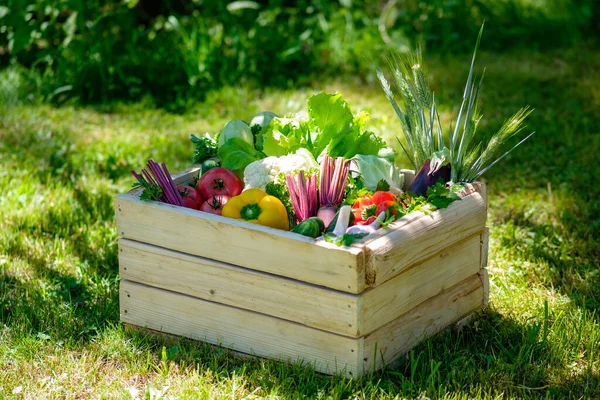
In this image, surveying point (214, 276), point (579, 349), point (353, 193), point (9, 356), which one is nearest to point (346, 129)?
point (353, 193)

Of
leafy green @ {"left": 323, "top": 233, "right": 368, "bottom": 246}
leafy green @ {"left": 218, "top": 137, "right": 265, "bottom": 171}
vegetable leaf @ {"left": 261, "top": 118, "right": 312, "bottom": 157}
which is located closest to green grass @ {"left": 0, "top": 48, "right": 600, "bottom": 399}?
leafy green @ {"left": 323, "top": 233, "right": 368, "bottom": 246}

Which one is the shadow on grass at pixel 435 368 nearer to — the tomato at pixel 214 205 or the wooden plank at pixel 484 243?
the wooden plank at pixel 484 243

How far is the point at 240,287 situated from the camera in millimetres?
3166

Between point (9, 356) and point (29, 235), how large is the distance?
1261 mm

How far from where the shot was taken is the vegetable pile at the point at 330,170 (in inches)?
127

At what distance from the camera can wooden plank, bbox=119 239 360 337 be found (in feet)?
9.78

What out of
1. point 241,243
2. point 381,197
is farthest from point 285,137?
point 241,243

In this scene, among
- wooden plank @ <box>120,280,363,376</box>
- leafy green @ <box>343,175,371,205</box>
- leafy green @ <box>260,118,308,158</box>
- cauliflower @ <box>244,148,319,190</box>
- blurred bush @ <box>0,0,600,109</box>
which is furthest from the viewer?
blurred bush @ <box>0,0,600,109</box>

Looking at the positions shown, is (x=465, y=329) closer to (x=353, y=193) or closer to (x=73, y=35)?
(x=353, y=193)

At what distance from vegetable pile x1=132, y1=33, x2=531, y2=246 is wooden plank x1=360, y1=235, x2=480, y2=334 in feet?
0.65

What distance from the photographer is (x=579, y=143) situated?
557 cm

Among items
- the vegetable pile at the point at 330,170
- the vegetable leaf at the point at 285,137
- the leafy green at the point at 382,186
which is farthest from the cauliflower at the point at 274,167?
the leafy green at the point at 382,186

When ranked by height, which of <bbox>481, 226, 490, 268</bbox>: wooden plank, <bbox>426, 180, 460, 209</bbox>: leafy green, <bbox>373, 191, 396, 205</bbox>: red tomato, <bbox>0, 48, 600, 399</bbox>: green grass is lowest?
<bbox>0, 48, 600, 399</bbox>: green grass

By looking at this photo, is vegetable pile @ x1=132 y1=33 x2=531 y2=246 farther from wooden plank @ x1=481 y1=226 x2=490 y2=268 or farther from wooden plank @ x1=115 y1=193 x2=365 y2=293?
wooden plank @ x1=481 y1=226 x2=490 y2=268
